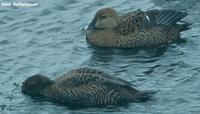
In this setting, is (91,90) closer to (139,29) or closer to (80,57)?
(80,57)

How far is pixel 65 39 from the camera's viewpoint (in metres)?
18.8

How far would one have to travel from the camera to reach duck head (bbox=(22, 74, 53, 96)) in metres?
15.6

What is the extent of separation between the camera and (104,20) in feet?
62.8

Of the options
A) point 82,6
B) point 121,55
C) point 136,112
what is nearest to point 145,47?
point 121,55

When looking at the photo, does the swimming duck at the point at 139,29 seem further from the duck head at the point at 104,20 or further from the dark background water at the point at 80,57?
the dark background water at the point at 80,57

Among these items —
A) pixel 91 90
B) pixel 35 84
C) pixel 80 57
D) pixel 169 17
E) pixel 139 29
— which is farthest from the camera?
pixel 169 17

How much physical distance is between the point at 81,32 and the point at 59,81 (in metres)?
4.06

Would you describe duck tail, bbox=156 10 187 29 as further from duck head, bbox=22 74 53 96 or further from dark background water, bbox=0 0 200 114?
duck head, bbox=22 74 53 96

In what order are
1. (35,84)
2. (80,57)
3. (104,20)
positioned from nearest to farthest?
(35,84) < (80,57) < (104,20)

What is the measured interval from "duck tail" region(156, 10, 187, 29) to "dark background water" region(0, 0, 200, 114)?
1.32 ft

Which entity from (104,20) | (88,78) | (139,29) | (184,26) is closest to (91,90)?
(88,78)

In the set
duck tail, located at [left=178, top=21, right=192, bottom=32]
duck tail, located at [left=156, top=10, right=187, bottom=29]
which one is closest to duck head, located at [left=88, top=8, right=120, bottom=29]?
duck tail, located at [left=156, top=10, right=187, bottom=29]

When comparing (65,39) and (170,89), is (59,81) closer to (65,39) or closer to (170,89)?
(170,89)

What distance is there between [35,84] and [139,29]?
382cm
